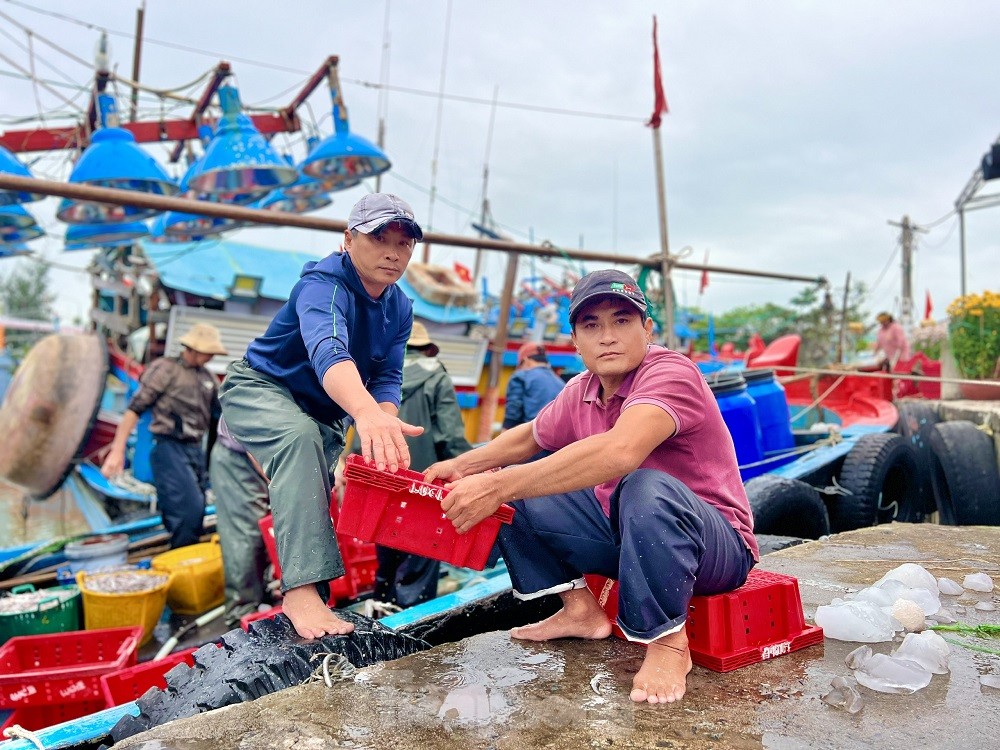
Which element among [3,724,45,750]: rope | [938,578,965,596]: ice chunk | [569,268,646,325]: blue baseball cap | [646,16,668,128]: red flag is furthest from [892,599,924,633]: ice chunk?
[646,16,668,128]: red flag

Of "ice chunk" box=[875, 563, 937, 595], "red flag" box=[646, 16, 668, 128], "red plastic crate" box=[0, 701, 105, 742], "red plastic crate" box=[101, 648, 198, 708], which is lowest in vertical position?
"red plastic crate" box=[0, 701, 105, 742]

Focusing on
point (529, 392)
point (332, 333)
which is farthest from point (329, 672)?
point (529, 392)

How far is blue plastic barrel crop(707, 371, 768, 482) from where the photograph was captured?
5875 mm

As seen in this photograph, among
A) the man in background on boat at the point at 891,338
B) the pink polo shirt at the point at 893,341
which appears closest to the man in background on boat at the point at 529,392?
the man in background on boat at the point at 891,338

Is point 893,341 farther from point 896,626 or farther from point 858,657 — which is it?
point 858,657

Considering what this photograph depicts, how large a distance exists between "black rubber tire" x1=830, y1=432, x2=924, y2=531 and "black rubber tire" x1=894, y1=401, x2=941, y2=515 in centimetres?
13

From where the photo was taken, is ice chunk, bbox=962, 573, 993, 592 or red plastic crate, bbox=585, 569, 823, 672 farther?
ice chunk, bbox=962, 573, 993, 592

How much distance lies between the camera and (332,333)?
2.63 m

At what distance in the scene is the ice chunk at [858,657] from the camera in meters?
2.33

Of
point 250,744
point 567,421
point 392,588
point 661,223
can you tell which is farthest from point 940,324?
point 250,744

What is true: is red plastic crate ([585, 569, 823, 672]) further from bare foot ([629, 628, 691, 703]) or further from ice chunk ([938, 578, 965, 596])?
ice chunk ([938, 578, 965, 596])

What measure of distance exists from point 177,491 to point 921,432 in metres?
7.17

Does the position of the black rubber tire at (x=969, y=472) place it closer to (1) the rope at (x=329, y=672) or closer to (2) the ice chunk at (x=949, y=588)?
(2) the ice chunk at (x=949, y=588)

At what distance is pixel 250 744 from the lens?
6.02ft
